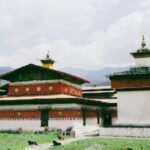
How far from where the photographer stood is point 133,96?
101 feet

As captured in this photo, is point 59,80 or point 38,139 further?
→ point 59,80

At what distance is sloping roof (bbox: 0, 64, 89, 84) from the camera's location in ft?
123

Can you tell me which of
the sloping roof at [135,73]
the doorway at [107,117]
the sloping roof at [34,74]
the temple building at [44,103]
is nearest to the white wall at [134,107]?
the sloping roof at [135,73]

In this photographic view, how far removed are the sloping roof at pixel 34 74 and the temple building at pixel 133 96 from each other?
786 cm

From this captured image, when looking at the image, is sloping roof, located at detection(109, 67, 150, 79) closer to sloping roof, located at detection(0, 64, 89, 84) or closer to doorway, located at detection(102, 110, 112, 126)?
sloping roof, located at detection(0, 64, 89, 84)

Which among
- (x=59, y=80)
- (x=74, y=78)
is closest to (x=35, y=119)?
(x=59, y=80)

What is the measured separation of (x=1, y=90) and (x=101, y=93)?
14850 mm

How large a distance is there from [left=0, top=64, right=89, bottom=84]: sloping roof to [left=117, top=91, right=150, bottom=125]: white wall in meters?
8.94

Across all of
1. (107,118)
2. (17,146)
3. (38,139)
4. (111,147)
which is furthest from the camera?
(107,118)

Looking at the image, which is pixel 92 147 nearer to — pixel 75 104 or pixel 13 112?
pixel 75 104

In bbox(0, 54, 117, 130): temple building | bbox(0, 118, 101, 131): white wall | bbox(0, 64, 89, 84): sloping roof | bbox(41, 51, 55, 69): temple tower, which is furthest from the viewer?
bbox(41, 51, 55, 69): temple tower

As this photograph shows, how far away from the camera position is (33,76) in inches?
1527

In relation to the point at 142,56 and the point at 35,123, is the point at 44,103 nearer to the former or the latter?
the point at 35,123

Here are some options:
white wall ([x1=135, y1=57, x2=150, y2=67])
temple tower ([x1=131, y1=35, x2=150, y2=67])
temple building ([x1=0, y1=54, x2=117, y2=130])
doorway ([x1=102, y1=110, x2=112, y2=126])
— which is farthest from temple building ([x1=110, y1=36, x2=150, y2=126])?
doorway ([x1=102, y1=110, x2=112, y2=126])
